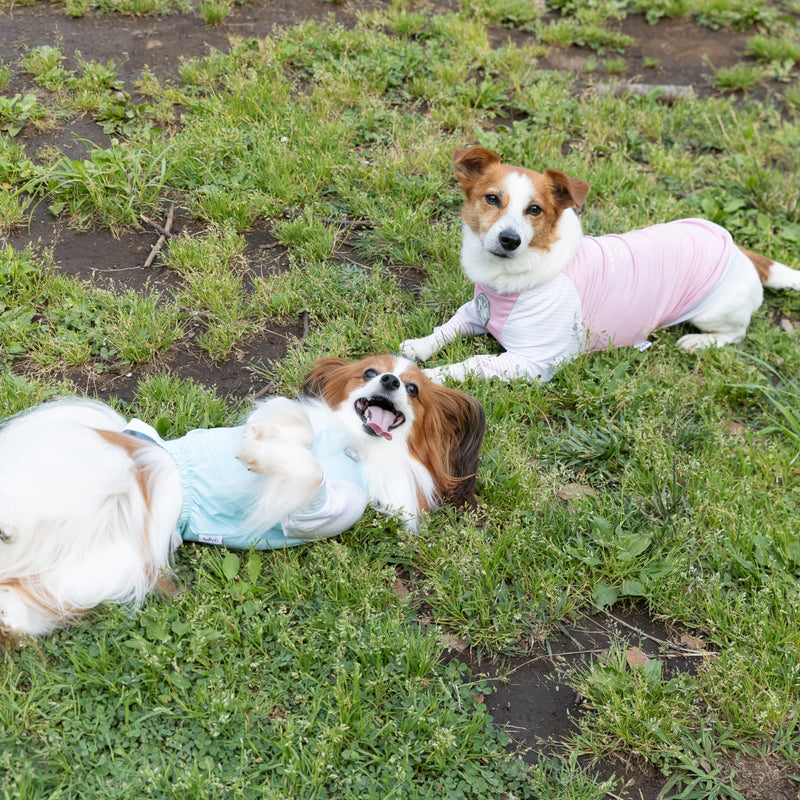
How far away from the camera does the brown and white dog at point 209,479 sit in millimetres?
2631

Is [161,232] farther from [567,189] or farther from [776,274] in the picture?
[776,274]

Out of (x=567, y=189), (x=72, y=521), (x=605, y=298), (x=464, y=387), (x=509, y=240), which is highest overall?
(x=567, y=189)

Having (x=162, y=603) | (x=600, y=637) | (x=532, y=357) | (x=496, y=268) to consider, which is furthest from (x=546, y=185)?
(x=162, y=603)

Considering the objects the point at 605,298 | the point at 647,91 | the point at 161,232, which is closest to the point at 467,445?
the point at 605,298

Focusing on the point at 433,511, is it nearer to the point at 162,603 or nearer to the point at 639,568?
the point at 639,568

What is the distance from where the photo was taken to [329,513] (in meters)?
2.88

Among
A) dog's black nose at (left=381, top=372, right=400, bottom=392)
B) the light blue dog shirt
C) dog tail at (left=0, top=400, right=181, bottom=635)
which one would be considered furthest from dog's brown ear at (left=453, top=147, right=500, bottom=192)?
dog tail at (left=0, top=400, right=181, bottom=635)

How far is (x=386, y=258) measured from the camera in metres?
4.89

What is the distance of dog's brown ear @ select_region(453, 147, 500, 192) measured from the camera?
4164mm

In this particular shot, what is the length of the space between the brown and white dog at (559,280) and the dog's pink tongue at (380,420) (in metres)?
0.92

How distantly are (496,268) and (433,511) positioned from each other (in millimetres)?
1477

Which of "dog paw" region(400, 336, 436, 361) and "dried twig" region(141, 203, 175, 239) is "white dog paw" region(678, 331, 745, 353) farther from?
"dried twig" region(141, 203, 175, 239)

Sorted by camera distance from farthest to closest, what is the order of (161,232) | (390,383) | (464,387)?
1. (161,232)
2. (464,387)
3. (390,383)

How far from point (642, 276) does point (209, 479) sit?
267 cm
